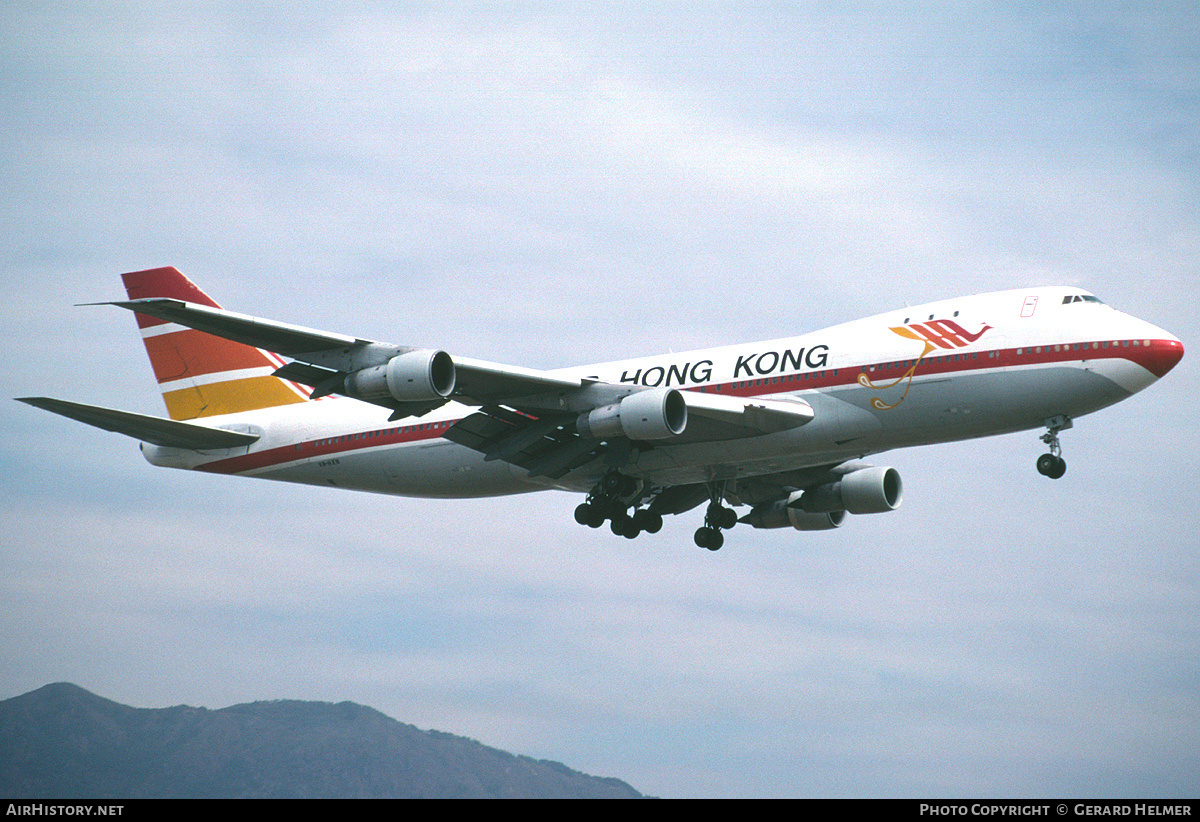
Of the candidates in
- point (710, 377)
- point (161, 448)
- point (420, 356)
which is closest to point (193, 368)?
point (161, 448)

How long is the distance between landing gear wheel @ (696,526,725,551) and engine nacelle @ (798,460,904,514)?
3187mm

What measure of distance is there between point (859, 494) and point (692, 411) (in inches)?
360

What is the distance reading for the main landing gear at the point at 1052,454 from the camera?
107 ft

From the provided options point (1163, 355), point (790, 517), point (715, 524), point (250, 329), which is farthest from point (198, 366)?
point (1163, 355)

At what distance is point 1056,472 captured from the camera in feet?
107

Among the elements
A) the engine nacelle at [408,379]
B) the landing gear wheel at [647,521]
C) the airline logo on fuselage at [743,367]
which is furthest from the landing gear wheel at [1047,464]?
the engine nacelle at [408,379]

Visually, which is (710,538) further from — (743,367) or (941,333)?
(941,333)

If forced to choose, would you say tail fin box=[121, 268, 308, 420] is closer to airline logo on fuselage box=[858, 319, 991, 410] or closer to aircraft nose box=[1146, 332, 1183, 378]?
airline logo on fuselage box=[858, 319, 991, 410]

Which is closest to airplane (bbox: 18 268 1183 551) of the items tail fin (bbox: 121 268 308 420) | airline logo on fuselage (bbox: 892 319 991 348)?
airline logo on fuselage (bbox: 892 319 991 348)

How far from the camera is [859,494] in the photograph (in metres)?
40.1

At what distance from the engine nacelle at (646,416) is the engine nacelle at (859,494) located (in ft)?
29.7

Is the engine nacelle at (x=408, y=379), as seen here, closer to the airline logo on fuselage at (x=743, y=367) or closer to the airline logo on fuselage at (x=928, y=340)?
the airline logo on fuselage at (x=743, y=367)
